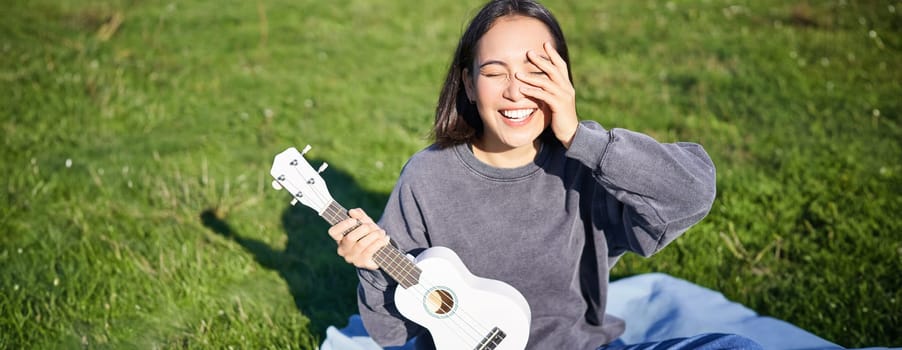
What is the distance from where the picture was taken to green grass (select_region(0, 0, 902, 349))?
4.13 meters

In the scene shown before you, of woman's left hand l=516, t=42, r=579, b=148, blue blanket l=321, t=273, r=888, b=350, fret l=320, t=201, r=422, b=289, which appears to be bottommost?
blue blanket l=321, t=273, r=888, b=350

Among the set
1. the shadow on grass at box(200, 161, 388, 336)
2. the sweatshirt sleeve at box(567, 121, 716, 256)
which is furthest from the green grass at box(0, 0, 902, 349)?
the sweatshirt sleeve at box(567, 121, 716, 256)

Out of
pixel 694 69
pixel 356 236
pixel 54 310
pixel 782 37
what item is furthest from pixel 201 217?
pixel 782 37

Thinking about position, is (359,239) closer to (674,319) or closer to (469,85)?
(469,85)

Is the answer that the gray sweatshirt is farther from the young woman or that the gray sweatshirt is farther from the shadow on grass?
the shadow on grass

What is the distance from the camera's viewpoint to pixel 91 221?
479cm

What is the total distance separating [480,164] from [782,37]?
5.87m

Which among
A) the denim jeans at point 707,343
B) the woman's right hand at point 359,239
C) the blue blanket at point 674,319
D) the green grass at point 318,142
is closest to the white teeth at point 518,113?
the woman's right hand at point 359,239

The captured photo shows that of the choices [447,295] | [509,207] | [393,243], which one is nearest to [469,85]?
[509,207]

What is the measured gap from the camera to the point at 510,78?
2.71m

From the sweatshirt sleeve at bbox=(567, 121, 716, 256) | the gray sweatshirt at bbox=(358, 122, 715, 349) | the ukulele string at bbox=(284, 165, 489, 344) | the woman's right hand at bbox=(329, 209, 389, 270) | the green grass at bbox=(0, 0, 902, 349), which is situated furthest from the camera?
the green grass at bbox=(0, 0, 902, 349)

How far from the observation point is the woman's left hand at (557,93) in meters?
2.49

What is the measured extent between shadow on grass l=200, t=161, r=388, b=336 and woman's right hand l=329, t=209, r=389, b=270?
4.61ft

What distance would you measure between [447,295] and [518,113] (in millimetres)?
697
